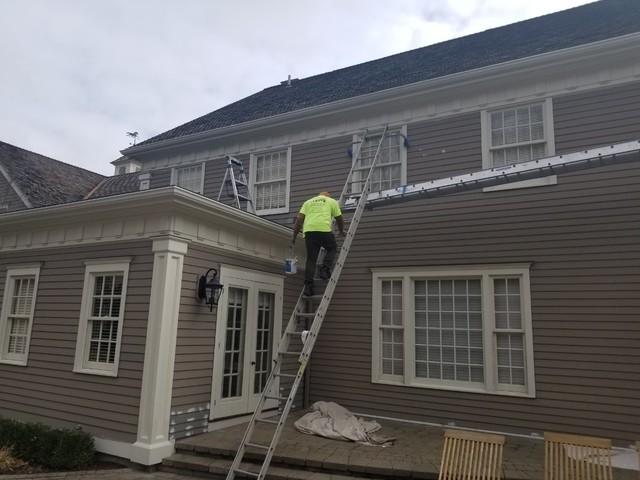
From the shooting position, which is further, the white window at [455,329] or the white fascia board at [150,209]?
the white window at [455,329]

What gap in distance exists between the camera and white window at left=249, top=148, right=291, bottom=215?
930cm

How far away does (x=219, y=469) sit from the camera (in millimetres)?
5199

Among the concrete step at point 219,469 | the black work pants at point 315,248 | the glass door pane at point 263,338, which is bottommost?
the concrete step at point 219,469

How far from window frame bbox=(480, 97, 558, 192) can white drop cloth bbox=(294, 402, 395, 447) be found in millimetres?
4154

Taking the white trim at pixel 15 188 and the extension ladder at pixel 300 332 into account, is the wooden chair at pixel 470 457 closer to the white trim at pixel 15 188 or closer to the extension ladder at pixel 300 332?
the extension ladder at pixel 300 332

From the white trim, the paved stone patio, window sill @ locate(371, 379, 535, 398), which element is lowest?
the paved stone patio

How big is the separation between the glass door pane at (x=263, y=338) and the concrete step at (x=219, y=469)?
1913 millimetres

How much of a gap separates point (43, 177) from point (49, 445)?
44.7 ft

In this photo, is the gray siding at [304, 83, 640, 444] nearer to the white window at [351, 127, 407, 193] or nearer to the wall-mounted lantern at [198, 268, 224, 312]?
the white window at [351, 127, 407, 193]

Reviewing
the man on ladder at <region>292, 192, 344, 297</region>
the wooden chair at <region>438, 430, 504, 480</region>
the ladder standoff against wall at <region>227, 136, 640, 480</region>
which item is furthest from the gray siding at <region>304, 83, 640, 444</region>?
the wooden chair at <region>438, 430, 504, 480</region>

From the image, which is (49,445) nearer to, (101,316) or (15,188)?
(101,316)

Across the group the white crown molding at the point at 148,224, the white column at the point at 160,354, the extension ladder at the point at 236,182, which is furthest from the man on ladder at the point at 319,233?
the extension ladder at the point at 236,182

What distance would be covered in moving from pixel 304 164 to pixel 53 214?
454 cm

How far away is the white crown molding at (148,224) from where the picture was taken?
19.5ft
